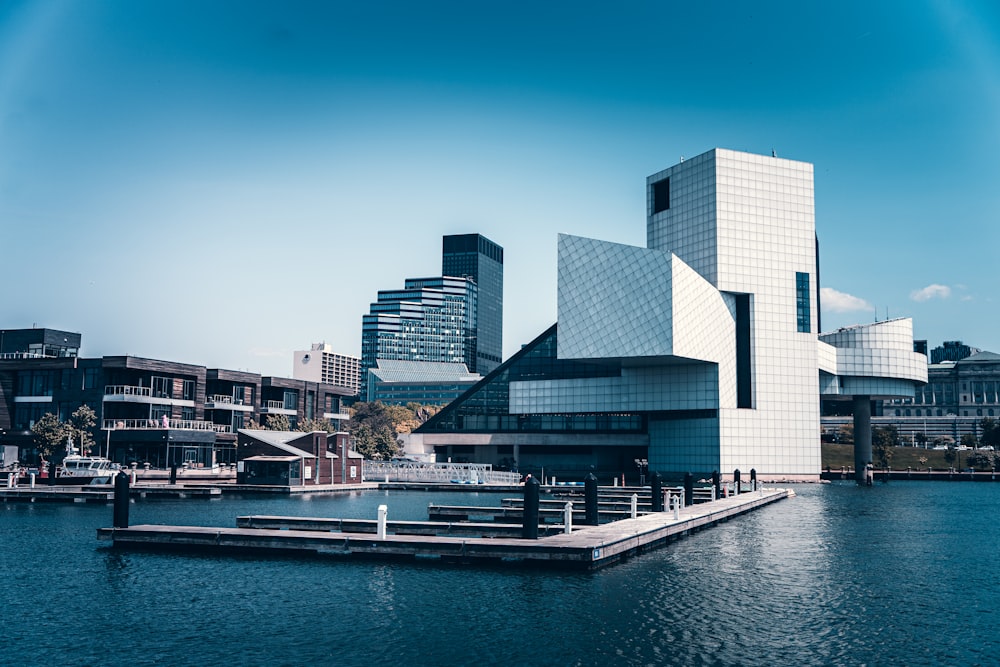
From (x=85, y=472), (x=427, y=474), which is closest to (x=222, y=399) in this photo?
(x=427, y=474)

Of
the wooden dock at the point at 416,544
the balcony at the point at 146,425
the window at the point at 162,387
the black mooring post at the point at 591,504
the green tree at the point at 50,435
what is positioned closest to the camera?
the wooden dock at the point at 416,544

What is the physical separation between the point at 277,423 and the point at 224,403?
748cm

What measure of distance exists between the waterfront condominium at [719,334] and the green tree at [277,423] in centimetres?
3868

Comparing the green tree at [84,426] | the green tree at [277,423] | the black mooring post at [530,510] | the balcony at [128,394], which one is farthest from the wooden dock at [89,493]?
the black mooring post at [530,510]

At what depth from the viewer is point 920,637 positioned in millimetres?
28500

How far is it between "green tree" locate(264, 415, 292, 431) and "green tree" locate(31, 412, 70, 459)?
26.7m

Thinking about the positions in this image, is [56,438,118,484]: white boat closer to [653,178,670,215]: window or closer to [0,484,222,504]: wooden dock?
[0,484,222,504]: wooden dock

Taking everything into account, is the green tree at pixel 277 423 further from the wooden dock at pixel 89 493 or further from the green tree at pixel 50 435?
the wooden dock at pixel 89 493

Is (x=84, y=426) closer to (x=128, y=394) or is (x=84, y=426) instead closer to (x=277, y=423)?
(x=128, y=394)

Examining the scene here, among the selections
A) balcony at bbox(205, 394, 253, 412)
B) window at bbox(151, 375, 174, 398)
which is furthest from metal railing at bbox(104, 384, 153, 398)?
balcony at bbox(205, 394, 253, 412)

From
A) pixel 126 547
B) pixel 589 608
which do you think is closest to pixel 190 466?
pixel 126 547

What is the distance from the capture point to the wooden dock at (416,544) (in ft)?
130

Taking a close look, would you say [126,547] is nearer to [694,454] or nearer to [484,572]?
[484,572]

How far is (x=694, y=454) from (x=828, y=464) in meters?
36.8
